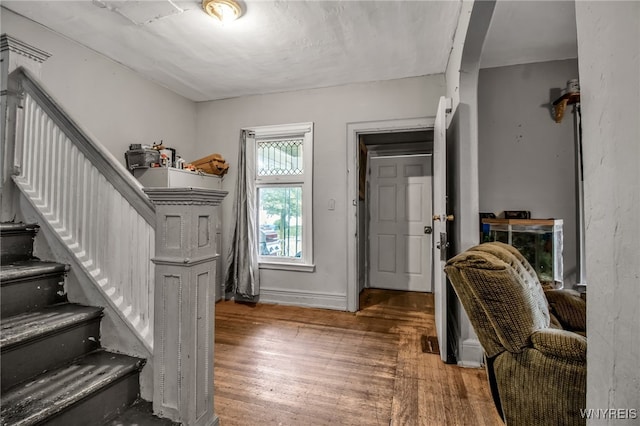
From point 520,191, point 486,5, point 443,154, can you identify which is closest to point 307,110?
point 443,154

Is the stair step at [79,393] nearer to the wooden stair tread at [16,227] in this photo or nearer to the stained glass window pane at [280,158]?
the wooden stair tread at [16,227]

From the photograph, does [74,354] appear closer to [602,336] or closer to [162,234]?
[162,234]

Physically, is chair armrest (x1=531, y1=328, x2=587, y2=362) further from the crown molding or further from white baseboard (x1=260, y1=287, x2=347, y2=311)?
the crown molding

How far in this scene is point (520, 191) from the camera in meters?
2.75

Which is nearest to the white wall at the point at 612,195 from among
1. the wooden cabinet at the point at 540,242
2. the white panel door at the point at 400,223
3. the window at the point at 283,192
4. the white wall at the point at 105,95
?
the wooden cabinet at the point at 540,242

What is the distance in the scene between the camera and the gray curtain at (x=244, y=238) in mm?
3424

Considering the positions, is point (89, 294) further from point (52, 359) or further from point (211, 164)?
point (211, 164)

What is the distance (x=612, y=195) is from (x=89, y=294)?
1.95 metres

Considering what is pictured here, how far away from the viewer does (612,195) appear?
50cm

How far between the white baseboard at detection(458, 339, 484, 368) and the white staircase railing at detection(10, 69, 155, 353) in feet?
6.42

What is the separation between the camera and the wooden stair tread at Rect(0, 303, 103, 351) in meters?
1.12

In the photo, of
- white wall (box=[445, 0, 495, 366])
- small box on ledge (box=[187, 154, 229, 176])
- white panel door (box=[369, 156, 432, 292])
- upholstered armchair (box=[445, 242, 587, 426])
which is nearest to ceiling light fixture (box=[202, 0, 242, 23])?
white wall (box=[445, 0, 495, 366])

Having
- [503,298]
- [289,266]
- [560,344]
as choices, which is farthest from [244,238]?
[560,344]

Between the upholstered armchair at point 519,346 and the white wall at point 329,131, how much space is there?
2137mm
